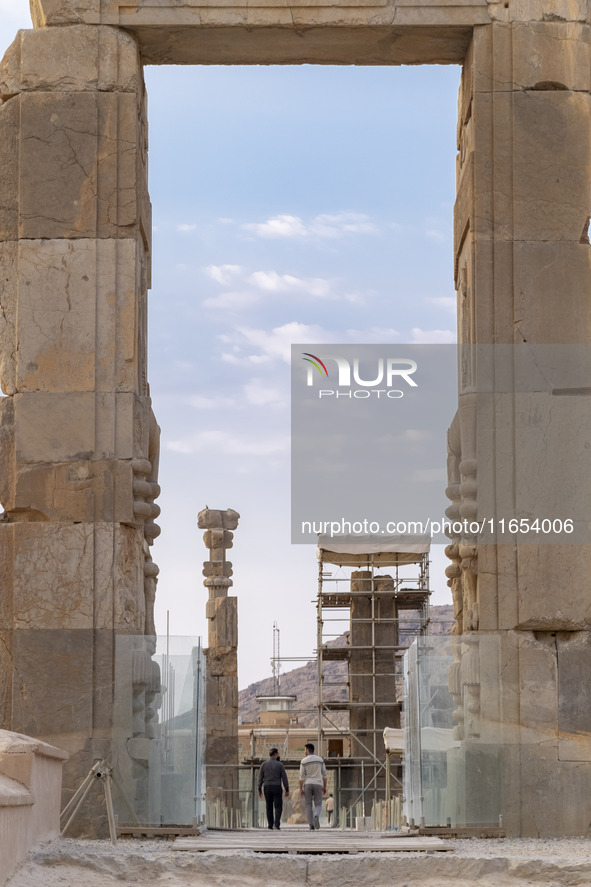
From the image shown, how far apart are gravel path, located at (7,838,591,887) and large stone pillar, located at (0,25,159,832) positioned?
1.94m

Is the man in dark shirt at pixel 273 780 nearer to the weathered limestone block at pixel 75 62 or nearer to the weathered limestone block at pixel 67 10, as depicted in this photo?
the weathered limestone block at pixel 75 62

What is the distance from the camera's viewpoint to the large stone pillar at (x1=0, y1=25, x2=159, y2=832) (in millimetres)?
9570

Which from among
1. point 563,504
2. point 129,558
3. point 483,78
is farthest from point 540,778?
point 483,78

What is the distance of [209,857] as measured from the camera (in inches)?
303

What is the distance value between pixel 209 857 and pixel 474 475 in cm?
360

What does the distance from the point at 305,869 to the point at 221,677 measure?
17.0 metres

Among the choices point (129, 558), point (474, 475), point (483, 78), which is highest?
point (483, 78)

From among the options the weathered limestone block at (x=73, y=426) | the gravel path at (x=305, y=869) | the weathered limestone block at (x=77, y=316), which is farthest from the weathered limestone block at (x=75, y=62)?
the gravel path at (x=305, y=869)

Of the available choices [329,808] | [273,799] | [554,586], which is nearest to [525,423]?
[554,586]

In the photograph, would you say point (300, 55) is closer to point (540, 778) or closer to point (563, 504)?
point (563, 504)

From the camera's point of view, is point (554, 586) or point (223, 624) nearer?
point (554, 586)

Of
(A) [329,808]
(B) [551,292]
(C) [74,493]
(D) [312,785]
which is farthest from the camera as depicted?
(A) [329,808]

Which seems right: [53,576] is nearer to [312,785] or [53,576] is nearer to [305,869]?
[305,869]

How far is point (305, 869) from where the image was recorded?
7.57 m
